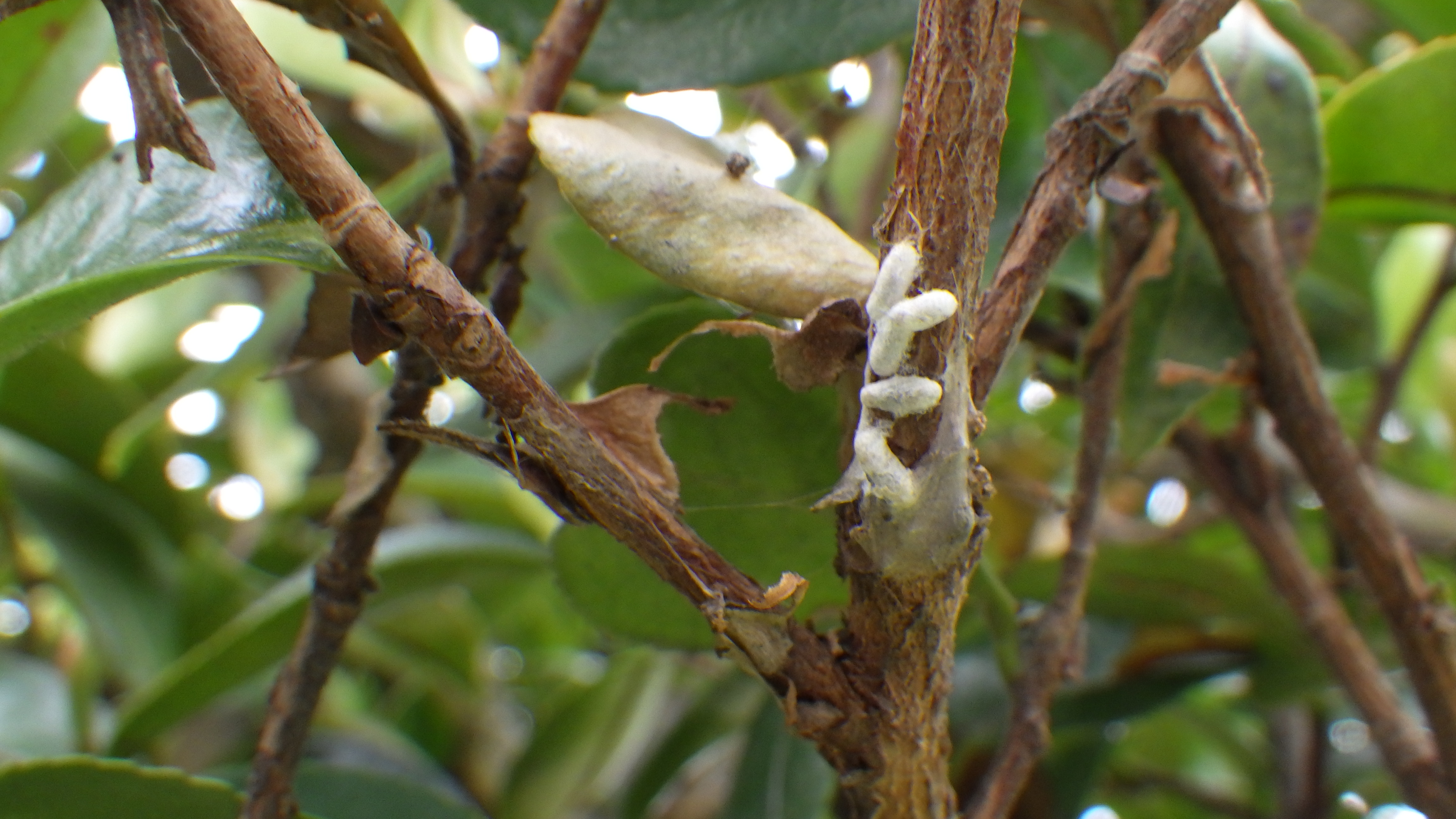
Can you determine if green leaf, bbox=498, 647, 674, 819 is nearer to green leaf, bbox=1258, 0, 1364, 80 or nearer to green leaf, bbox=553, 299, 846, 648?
green leaf, bbox=553, 299, 846, 648

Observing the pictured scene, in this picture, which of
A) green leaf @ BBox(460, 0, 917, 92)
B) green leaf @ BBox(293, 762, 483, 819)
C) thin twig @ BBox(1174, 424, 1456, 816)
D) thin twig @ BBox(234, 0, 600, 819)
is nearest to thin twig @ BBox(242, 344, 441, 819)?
thin twig @ BBox(234, 0, 600, 819)

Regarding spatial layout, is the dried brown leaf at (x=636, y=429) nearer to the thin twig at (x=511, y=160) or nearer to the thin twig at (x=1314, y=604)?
the thin twig at (x=511, y=160)

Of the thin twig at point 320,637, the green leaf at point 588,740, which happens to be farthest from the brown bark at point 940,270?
the green leaf at point 588,740

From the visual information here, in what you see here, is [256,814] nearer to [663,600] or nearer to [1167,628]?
[663,600]

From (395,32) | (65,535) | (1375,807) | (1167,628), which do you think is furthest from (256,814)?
(1375,807)

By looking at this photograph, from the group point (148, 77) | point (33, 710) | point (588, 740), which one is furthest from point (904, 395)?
point (33, 710)
